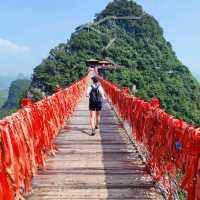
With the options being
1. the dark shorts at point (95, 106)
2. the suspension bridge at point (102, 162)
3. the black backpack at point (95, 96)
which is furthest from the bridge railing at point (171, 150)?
the dark shorts at point (95, 106)

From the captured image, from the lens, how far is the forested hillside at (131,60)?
76.6 m

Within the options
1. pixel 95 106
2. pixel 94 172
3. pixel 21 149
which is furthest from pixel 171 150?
pixel 95 106

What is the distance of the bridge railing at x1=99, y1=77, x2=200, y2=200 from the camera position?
595cm

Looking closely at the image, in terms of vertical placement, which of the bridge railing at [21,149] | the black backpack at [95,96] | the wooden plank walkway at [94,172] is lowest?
the wooden plank walkway at [94,172]

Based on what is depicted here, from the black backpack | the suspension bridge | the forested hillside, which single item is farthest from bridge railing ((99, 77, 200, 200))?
the forested hillside

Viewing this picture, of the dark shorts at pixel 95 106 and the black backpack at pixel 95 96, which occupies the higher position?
the black backpack at pixel 95 96

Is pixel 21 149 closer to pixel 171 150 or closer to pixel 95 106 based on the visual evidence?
pixel 171 150

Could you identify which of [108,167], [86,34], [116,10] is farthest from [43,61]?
[108,167]

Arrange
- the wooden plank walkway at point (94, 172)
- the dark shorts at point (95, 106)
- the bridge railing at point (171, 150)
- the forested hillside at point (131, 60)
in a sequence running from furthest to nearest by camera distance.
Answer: the forested hillside at point (131, 60)
the dark shorts at point (95, 106)
the wooden plank walkway at point (94, 172)
the bridge railing at point (171, 150)

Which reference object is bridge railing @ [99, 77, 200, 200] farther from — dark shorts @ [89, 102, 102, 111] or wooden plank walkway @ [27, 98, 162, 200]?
dark shorts @ [89, 102, 102, 111]

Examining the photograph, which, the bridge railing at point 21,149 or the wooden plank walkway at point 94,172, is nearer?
the bridge railing at point 21,149

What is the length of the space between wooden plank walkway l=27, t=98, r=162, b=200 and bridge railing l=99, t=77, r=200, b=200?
15.5 inches

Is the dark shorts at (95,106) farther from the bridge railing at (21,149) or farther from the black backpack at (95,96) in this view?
the bridge railing at (21,149)

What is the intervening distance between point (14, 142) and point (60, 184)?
1766 mm
